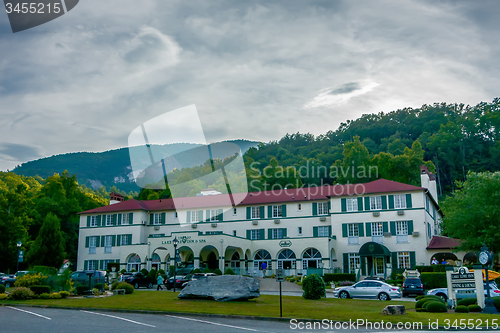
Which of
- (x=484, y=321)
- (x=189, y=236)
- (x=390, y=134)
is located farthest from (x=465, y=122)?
(x=484, y=321)

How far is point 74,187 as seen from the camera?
7169 centimetres

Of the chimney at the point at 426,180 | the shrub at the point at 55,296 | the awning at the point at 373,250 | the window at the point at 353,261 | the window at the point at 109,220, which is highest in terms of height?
the chimney at the point at 426,180

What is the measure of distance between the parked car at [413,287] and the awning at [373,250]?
1256cm

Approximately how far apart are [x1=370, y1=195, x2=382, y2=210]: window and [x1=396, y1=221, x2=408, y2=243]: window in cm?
233

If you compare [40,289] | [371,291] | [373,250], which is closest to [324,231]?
[373,250]

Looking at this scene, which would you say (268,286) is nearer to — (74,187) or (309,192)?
(309,192)

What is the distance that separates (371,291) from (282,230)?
23283 millimetres

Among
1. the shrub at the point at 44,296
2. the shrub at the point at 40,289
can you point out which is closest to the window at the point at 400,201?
the shrub at the point at 40,289

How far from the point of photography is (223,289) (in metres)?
23.4

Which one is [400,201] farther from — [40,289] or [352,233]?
[40,289]

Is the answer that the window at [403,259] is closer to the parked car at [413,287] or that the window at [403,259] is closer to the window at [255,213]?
the parked car at [413,287]

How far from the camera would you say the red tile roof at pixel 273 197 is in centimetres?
4528

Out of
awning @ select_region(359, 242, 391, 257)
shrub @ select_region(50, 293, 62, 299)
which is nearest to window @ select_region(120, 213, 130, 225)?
awning @ select_region(359, 242, 391, 257)

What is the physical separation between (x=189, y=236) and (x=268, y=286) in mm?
10822
